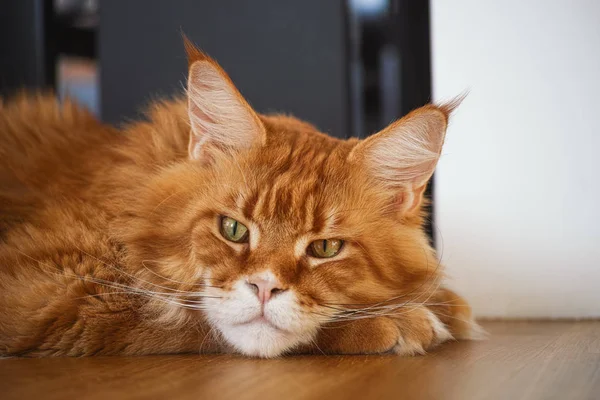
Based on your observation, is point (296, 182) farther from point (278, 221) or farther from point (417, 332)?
point (417, 332)

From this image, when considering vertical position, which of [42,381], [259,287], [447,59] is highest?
[447,59]

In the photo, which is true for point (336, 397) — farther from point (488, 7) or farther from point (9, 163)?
point (488, 7)

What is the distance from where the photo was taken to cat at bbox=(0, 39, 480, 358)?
1438 millimetres

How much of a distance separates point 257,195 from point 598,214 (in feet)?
3.95

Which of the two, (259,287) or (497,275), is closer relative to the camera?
(259,287)

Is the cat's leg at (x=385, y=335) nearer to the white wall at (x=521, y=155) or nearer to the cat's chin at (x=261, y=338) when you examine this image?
the cat's chin at (x=261, y=338)

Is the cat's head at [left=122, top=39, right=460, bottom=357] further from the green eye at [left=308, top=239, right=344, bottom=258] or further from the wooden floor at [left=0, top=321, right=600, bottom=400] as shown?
the wooden floor at [left=0, top=321, right=600, bottom=400]

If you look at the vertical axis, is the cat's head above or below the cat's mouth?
above

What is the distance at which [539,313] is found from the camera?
2156mm

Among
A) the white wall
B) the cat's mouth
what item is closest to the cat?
the cat's mouth

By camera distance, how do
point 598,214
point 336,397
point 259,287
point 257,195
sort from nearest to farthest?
point 336,397 → point 259,287 → point 257,195 → point 598,214

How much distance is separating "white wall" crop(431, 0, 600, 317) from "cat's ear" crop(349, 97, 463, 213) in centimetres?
59

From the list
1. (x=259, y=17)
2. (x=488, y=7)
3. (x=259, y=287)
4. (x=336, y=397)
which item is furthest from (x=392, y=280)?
(x=259, y=17)

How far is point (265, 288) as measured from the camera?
1349mm
